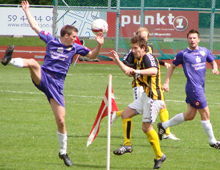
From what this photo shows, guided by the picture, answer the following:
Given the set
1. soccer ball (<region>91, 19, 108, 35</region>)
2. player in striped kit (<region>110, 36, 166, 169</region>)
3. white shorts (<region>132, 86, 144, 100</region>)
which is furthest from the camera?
white shorts (<region>132, 86, 144, 100</region>)

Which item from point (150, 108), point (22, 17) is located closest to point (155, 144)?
point (150, 108)

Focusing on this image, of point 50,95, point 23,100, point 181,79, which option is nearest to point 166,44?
point 181,79

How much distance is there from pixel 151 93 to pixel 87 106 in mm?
5317

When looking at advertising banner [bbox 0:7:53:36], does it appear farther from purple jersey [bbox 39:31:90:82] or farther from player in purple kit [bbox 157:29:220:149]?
purple jersey [bbox 39:31:90:82]

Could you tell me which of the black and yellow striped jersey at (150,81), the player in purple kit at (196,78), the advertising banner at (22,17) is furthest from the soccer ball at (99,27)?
the advertising banner at (22,17)

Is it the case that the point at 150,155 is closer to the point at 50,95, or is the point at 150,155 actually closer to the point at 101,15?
the point at 50,95

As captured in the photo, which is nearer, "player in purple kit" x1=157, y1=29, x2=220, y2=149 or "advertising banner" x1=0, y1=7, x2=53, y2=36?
"player in purple kit" x1=157, y1=29, x2=220, y2=149

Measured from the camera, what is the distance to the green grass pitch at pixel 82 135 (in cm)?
638

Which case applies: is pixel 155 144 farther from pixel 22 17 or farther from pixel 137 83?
pixel 22 17

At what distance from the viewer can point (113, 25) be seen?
23672mm

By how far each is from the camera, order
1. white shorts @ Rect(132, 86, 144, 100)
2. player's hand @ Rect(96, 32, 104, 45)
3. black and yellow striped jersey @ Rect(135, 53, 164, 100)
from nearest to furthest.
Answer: black and yellow striped jersey @ Rect(135, 53, 164, 100), player's hand @ Rect(96, 32, 104, 45), white shorts @ Rect(132, 86, 144, 100)

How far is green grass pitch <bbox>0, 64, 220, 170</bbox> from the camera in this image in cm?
638

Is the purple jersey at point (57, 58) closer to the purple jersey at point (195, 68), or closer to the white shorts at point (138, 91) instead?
the white shorts at point (138, 91)

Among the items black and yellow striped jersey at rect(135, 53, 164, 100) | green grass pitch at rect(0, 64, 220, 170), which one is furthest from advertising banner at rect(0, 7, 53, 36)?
black and yellow striped jersey at rect(135, 53, 164, 100)
